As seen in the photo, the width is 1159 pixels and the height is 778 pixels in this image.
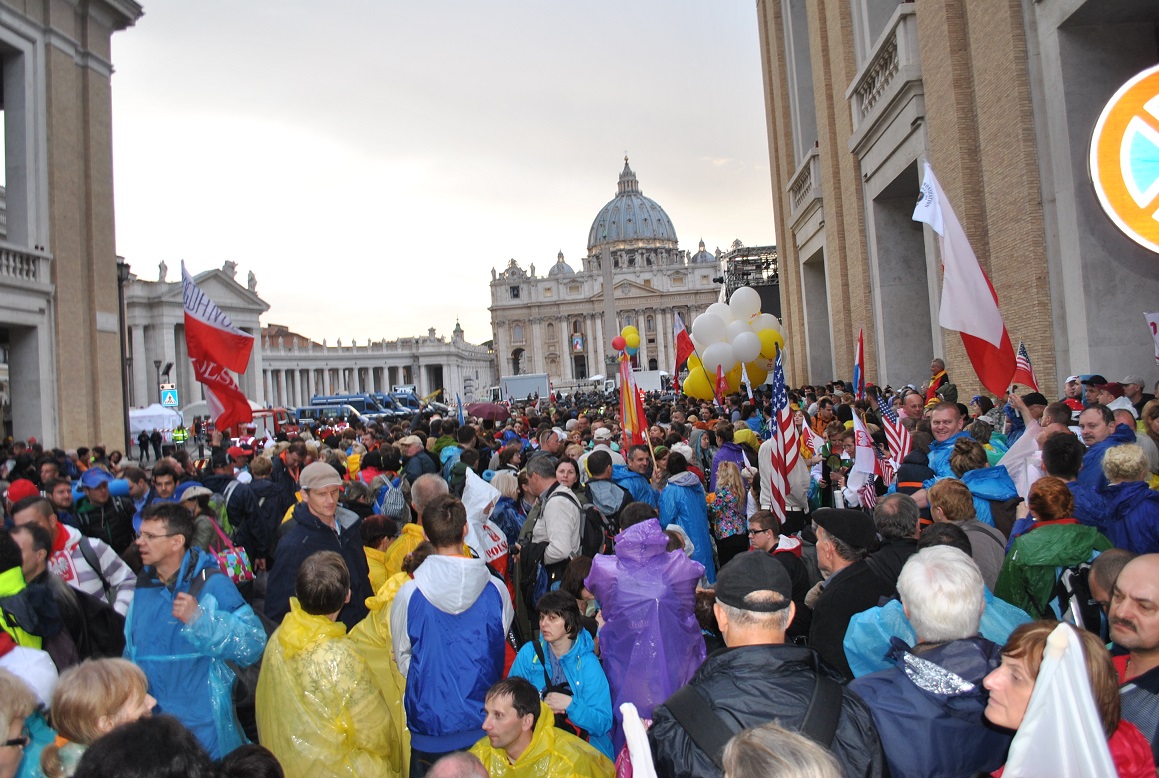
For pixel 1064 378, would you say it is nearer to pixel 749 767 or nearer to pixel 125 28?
pixel 749 767

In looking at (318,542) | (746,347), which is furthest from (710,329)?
(318,542)

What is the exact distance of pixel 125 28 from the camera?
18.7m

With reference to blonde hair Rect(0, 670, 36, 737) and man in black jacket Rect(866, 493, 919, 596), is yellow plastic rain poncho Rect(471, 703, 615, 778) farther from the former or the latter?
blonde hair Rect(0, 670, 36, 737)

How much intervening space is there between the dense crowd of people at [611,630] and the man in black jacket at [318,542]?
18 millimetres

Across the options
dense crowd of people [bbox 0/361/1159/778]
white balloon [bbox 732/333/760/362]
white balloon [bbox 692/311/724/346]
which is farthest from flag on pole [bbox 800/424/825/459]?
white balloon [bbox 692/311/724/346]

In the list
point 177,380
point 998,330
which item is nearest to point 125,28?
point 998,330

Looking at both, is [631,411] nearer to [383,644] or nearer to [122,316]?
[383,644]

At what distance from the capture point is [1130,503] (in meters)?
4.15

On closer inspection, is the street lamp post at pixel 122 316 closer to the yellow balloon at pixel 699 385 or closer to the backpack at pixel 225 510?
the backpack at pixel 225 510

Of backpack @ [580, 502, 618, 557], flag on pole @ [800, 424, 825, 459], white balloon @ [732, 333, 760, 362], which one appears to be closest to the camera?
backpack @ [580, 502, 618, 557]

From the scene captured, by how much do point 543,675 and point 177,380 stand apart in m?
64.1

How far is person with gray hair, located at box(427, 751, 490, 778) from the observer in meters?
2.55

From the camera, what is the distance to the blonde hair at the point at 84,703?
2.74 meters

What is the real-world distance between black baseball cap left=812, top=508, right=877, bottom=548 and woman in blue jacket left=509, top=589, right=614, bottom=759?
1.28 meters
